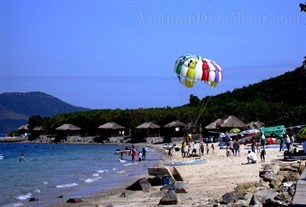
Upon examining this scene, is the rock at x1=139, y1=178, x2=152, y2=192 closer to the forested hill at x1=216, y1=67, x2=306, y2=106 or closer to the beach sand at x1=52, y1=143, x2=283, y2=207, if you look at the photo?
the beach sand at x1=52, y1=143, x2=283, y2=207

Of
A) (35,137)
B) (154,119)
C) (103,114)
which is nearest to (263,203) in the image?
(154,119)

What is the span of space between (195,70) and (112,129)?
5412 cm

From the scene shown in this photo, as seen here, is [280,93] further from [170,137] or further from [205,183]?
[205,183]

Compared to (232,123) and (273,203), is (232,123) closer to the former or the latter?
(232,123)

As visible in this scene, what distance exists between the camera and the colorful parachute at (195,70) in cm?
2395

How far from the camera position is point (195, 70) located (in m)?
23.9

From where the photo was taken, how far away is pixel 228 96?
8262 centimetres

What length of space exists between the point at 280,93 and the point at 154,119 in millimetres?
18849

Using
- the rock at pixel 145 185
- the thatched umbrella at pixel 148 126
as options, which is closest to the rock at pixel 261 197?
the rock at pixel 145 185

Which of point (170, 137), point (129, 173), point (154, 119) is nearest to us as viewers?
point (129, 173)

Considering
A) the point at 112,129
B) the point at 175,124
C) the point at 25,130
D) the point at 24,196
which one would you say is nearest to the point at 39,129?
the point at 25,130

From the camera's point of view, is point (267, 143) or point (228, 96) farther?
point (228, 96)

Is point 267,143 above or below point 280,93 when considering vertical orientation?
below

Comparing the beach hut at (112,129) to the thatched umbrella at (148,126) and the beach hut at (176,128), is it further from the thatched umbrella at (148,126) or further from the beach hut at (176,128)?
the beach hut at (176,128)
